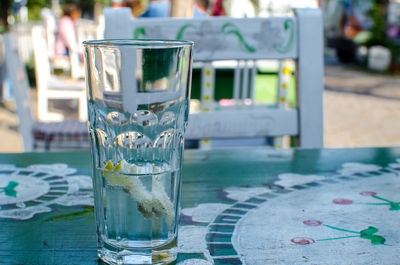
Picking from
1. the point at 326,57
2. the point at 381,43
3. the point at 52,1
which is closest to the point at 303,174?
the point at 381,43

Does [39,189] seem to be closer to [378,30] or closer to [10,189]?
[10,189]

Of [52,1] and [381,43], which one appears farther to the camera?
[52,1]

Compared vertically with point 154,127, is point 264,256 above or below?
below

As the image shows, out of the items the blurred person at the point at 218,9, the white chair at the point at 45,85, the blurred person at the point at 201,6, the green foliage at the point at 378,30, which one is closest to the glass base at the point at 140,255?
the white chair at the point at 45,85

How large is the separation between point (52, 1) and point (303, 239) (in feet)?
59.7

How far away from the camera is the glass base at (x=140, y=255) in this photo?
459mm

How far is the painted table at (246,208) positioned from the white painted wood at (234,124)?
0.78 ft

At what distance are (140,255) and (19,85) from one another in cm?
179

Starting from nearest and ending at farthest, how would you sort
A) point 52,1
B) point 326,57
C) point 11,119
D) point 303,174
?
point 303,174, point 11,119, point 326,57, point 52,1

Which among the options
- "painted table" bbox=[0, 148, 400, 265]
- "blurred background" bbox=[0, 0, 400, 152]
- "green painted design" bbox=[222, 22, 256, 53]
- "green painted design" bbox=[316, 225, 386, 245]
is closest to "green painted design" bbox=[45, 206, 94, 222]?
"painted table" bbox=[0, 148, 400, 265]

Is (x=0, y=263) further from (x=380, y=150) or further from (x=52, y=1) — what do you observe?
(x=52, y=1)

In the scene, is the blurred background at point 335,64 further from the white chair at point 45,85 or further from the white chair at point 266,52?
the white chair at point 45,85

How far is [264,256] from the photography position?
49 centimetres

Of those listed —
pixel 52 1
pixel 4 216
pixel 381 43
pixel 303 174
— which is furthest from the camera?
pixel 52 1
